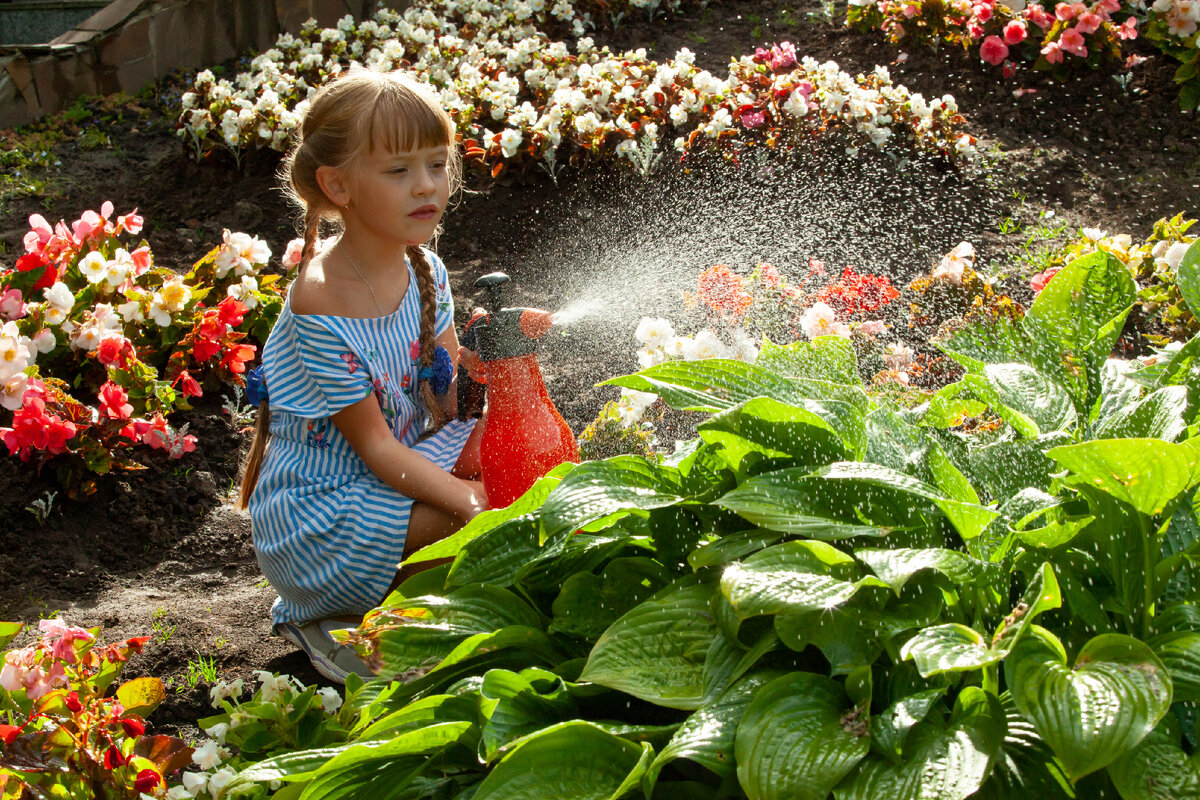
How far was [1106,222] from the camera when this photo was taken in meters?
4.34

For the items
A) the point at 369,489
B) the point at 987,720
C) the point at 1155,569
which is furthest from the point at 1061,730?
the point at 369,489

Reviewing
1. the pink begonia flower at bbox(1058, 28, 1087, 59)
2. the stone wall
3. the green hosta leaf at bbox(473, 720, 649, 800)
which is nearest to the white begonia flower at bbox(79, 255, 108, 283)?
the green hosta leaf at bbox(473, 720, 649, 800)

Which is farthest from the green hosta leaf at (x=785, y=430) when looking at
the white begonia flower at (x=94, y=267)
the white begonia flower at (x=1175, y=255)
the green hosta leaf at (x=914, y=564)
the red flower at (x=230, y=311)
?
the white begonia flower at (x=94, y=267)

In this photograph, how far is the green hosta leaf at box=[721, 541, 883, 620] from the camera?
1125 millimetres

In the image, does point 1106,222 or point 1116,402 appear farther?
point 1106,222

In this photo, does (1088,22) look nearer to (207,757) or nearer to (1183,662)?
(1183,662)

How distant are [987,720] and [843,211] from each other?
3634mm

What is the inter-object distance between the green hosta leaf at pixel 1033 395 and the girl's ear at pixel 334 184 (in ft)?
5.25

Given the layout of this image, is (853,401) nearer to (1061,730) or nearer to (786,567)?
(786,567)

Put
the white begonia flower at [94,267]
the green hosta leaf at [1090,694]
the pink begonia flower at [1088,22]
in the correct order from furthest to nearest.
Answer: the pink begonia flower at [1088,22] < the white begonia flower at [94,267] < the green hosta leaf at [1090,694]

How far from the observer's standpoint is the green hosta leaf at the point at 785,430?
137 cm

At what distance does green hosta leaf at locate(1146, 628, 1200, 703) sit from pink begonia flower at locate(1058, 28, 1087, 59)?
4696mm

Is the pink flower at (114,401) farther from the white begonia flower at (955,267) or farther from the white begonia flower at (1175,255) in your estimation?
the white begonia flower at (1175,255)

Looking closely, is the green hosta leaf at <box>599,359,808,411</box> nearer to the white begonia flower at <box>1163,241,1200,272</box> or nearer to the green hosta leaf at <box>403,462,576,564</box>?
the green hosta leaf at <box>403,462,576,564</box>
